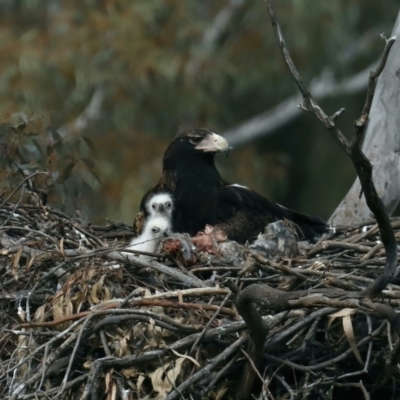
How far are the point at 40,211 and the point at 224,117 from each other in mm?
10660

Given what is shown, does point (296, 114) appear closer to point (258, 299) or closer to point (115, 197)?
point (115, 197)

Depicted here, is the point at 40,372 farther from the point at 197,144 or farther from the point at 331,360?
the point at 197,144

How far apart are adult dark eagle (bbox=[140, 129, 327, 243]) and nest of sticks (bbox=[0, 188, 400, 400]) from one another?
3.60 feet

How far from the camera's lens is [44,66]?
49.5 ft

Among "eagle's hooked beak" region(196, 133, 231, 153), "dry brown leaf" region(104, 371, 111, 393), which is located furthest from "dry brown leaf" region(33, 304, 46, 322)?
"eagle's hooked beak" region(196, 133, 231, 153)

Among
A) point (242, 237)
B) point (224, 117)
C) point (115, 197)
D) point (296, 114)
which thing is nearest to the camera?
point (242, 237)

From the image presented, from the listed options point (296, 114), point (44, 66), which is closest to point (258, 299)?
point (44, 66)

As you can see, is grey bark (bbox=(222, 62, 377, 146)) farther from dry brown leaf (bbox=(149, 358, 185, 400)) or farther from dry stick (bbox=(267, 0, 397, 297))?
dry stick (bbox=(267, 0, 397, 297))

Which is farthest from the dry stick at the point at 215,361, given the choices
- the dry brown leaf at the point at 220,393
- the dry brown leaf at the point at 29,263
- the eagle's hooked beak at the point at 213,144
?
the eagle's hooked beak at the point at 213,144

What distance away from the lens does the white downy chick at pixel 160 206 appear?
6.76 meters

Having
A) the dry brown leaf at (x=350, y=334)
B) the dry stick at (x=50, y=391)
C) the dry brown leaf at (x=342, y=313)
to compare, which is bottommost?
the dry stick at (x=50, y=391)

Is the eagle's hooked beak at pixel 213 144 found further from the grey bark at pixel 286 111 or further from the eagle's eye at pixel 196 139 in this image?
the grey bark at pixel 286 111

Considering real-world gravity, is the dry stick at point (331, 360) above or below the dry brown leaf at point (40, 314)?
below

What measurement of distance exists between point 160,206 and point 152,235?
38cm
